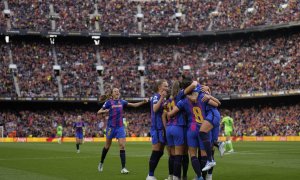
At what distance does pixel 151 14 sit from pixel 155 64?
326 inches

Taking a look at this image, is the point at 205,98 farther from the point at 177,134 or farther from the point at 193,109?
the point at 177,134

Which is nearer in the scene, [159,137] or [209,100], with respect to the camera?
[209,100]

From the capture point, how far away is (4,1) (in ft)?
238

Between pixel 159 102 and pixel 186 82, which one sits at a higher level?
pixel 186 82

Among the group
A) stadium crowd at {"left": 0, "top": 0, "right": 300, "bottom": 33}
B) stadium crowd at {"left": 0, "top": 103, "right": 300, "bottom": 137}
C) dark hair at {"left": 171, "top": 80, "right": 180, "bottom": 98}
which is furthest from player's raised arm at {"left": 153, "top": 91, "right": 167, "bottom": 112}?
stadium crowd at {"left": 0, "top": 0, "right": 300, "bottom": 33}

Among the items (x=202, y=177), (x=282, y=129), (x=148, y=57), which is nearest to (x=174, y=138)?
(x=202, y=177)

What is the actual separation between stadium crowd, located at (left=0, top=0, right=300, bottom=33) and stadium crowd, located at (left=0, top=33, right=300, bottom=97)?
245 centimetres

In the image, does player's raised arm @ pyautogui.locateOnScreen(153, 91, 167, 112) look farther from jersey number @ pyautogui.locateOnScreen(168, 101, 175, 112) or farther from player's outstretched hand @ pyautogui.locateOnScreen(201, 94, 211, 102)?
player's outstretched hand @ pyautogui.locateOnScreen(201, 94, 211, 102)

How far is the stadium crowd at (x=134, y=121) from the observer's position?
60.1 metres

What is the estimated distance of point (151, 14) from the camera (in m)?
76.3

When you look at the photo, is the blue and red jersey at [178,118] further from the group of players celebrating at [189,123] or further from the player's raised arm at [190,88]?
the player's raised arm at [190,88]

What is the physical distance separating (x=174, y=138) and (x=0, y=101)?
55.5 metres

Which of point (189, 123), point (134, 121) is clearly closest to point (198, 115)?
point (189, 123)

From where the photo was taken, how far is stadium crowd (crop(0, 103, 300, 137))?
60062mm
